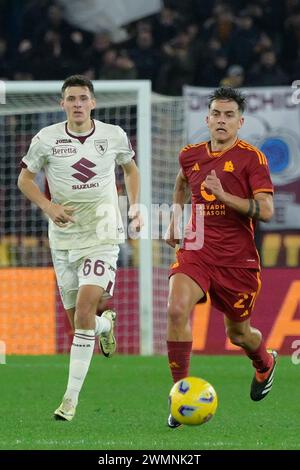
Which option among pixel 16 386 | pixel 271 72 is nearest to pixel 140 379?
pixel 16 386

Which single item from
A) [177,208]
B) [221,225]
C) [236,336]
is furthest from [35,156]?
[236,336]

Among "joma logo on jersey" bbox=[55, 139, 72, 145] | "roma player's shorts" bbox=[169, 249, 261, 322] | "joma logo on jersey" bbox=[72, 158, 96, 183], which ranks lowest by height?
"roma player's shorts" bbox=[169, 249, 261, 322]

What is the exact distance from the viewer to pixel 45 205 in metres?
8.70

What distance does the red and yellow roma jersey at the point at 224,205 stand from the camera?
8383mm

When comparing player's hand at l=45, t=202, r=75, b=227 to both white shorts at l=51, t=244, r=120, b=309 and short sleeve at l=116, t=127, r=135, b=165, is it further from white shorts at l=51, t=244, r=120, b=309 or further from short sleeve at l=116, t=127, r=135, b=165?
short sleeve at l=116, t=127, r=135, b=165

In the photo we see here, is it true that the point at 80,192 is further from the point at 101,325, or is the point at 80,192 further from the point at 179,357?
the point at 179,357

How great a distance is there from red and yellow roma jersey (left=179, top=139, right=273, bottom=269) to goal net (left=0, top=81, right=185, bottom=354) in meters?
5.50

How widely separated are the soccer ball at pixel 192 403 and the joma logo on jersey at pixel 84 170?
2.11 meters

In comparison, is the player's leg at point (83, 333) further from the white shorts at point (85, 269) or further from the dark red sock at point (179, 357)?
the dark red sock at point (179, 357)

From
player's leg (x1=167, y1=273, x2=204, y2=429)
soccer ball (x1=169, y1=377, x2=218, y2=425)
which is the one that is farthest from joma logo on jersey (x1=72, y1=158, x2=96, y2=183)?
→ soccer ball (x1=169, y1=377, x2=218, y2=425)

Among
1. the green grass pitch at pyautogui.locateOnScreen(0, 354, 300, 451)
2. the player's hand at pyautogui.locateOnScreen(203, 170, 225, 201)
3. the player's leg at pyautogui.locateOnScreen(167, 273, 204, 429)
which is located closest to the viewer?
the green grass pitch at pyautogui.locateOnScreen(0, 354, 300, 451)

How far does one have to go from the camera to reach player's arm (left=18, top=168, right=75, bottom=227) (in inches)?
341

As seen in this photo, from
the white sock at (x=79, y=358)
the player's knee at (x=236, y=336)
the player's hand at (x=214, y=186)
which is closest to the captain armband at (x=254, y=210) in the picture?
the player's hand at (x=214, y=186)
